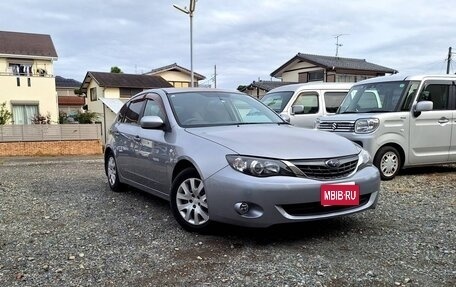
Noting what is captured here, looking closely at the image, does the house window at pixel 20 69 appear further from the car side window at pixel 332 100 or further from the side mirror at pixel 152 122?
the side mirror at pixel 152 122

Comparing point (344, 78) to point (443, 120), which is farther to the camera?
point (344, 78)

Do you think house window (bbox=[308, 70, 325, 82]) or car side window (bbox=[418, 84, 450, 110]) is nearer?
car side window (bbox=[418, 84, 450, 110])

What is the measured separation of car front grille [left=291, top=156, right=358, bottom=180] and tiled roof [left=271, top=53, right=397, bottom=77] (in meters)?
21.0

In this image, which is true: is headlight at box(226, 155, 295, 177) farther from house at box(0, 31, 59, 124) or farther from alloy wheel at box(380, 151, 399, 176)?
house at box(0, 31, 59, 124)

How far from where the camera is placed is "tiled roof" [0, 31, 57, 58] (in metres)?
22.5

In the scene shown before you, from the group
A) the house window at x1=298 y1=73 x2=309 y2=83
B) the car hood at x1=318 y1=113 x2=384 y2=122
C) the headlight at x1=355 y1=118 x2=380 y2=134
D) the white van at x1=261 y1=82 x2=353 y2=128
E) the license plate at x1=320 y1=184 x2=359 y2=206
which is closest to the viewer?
the license plate at x1=320 y1=184 x2=359 y2=206

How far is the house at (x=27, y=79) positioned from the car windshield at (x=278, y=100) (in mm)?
17411

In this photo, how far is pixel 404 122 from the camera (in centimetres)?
650

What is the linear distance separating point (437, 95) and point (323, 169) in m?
4.65

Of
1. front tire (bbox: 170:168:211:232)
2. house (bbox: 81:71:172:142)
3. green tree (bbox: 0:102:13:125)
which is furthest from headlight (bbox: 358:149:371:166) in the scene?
house (bbox: 81:71:172:142)

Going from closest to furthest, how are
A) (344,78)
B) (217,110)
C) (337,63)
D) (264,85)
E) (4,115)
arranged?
(217,110) < (4,115) < (344,78) < (337,63) < (264,85)

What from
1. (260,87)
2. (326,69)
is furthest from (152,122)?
(260,87)

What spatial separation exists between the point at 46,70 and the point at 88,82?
897 centimetres

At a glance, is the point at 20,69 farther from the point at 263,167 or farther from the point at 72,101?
the point at 263,167
